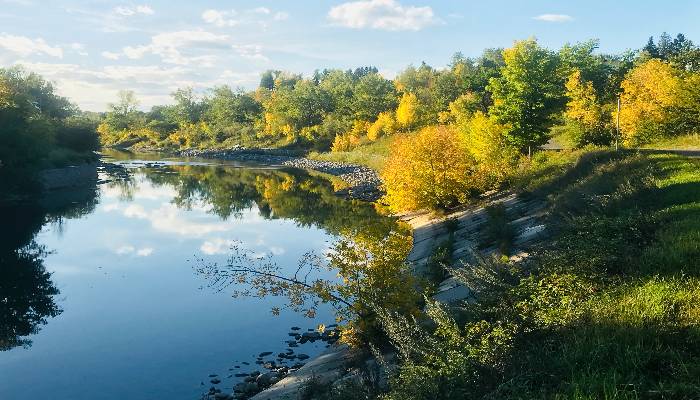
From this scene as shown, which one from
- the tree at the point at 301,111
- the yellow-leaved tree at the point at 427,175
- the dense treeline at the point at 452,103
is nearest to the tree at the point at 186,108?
the dense treeline at the point at 452,103

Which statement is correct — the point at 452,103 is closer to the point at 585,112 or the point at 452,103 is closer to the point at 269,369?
the point at 585,112

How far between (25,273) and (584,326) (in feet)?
96.3

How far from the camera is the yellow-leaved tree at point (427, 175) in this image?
37.3m

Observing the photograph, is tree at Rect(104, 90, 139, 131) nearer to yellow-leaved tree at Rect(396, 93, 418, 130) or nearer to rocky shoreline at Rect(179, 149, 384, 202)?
rocky shoreline at Rect(179, 149, 384, 202)

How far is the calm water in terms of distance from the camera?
17391mm

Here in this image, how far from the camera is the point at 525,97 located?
40.3m

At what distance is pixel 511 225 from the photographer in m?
25.4

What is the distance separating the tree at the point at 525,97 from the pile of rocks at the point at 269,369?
27093 mm

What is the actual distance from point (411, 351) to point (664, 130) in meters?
42.7

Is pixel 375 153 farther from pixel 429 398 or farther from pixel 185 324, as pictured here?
pixel 429 398

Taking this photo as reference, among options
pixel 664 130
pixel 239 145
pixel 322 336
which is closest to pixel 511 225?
pixel 322 336

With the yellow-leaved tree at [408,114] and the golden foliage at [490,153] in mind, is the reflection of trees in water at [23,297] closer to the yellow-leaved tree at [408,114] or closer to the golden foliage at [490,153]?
the golden foliage at [490,153]

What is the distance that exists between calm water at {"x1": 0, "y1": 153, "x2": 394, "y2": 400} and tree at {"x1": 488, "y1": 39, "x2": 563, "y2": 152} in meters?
13.4

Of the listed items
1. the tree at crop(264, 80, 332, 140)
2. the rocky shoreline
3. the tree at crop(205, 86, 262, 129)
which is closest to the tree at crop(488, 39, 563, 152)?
the rocky shoreline
